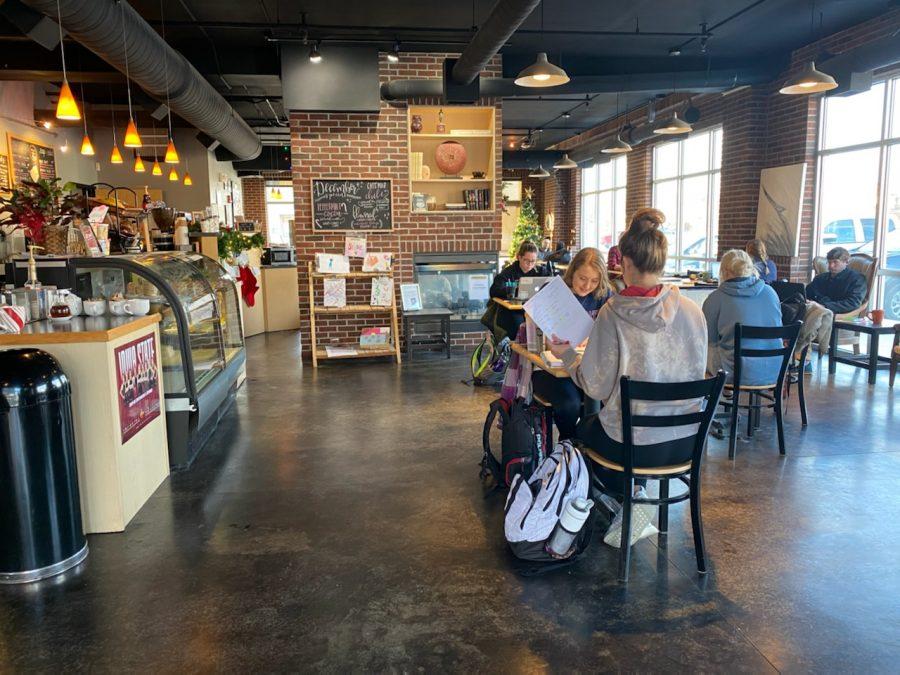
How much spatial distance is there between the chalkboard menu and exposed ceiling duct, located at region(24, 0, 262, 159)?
163cm

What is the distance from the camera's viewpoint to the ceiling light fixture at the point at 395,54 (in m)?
7.00

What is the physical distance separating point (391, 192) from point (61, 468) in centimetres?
536

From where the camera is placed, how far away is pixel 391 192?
7551mm

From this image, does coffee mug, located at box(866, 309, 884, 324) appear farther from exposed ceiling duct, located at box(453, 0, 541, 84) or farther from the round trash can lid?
the round trash can lid

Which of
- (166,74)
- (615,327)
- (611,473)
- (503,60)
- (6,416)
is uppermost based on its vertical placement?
(503,60)

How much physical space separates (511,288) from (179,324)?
9.91 feet

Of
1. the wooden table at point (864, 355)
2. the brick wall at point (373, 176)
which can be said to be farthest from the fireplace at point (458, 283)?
the wooden table at point (864, 355)

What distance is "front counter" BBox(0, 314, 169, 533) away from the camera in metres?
3.06

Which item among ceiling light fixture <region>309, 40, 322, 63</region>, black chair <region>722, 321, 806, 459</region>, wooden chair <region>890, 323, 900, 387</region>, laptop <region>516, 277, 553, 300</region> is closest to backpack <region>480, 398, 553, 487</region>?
black chair <region>722, 321, 806, 459</region>

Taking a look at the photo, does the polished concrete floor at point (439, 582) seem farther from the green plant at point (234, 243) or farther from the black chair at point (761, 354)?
the green plant at point (234, 243)

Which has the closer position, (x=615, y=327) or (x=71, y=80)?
(x=615, y=327)

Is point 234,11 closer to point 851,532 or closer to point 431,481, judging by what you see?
point 431,481

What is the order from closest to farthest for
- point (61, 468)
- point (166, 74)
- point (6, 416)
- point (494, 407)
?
point (6, 416) → point (61, 468) → point (494, 407) → point (166, 74)

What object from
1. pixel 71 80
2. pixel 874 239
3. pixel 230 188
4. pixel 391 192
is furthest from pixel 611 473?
pixel 230 188
